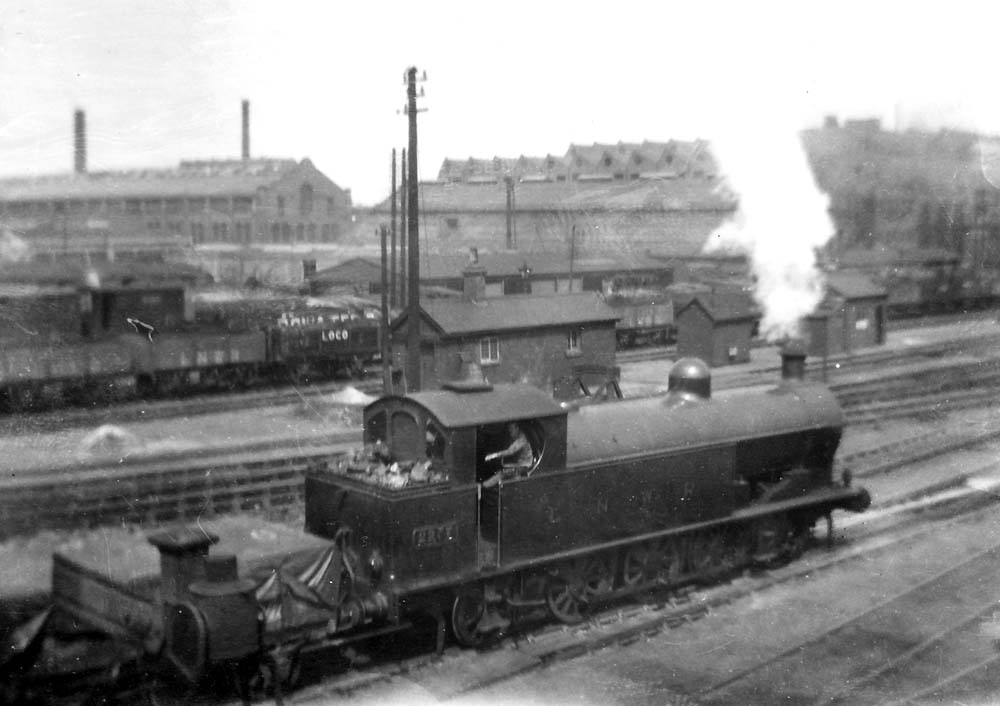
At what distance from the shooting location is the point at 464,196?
41812 mm

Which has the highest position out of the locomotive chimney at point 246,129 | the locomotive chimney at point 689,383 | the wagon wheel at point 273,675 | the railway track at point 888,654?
the locomotive chimney at point 246,129

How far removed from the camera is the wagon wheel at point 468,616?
33.4 ft

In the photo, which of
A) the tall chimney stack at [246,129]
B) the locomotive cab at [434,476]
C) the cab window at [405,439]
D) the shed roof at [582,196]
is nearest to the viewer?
the locomotive cab at [434,476]

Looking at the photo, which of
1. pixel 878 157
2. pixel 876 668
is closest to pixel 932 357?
pixel 878 157

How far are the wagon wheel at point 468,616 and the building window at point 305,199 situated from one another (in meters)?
16.3

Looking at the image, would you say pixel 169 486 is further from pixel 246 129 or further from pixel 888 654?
pixel 888 654

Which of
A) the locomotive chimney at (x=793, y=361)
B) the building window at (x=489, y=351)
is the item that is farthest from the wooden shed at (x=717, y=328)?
the locomotive chimney at (x=793, y=361)

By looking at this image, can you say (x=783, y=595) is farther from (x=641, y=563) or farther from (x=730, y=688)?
(x=730, y=688)

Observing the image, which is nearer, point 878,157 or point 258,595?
point 258,595

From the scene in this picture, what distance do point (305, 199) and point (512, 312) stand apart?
21.3 ft

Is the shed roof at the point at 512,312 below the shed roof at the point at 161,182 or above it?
below

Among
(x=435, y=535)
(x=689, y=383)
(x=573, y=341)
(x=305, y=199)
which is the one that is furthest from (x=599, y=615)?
(x=305, y=199)

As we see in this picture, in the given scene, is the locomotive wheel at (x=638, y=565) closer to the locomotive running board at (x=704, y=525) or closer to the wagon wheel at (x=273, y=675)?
the locomotive running board at (x=704, y=525)

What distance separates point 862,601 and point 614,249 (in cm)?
2993
